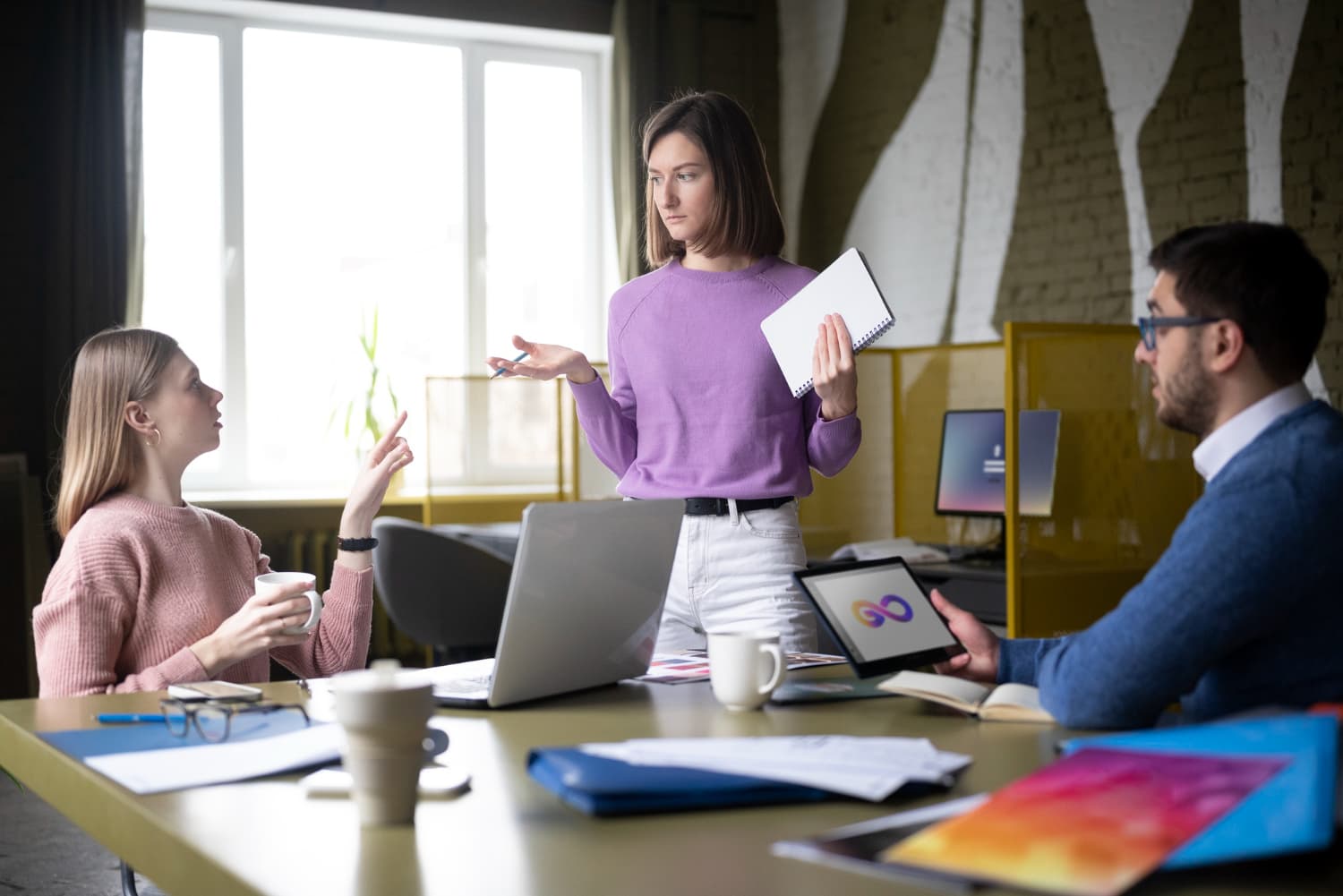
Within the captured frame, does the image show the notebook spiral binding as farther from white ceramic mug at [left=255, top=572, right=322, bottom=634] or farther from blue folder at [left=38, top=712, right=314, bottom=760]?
blue folder at [left=38, top=712, right=314, bottom=760]

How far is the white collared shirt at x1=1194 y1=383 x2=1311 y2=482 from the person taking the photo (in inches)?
53.6

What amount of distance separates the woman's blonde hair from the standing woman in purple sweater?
515 millimetres

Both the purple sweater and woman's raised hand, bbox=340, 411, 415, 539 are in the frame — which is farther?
the purple sweater

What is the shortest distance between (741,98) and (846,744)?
579 centimetres

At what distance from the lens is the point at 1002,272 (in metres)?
5.32

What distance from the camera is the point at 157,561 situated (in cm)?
184

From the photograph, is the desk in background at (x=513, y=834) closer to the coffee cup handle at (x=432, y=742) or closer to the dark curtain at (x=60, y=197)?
the coffee cup handle at (x=432, y=742)

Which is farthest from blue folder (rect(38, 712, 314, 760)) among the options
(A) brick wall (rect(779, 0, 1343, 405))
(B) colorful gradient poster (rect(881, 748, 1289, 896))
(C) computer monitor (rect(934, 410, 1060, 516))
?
(A) brick wall (rect(779, 0, 1343, 405))

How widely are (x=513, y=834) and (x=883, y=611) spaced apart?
701mm

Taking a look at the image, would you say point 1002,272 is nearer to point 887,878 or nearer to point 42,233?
point 42,233

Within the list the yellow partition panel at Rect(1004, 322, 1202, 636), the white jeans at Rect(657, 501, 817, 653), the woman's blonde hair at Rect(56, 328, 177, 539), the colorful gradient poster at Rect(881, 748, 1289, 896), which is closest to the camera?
the colorful gradient poster at Rect(881, 748, 1289, 896)

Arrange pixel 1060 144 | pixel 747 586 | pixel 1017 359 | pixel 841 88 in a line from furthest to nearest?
pixel 841 88, pixel 1060 144, pixel 1017 359, pixel 747 586

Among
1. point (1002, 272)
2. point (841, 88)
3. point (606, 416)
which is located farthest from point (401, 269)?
point (606, 416)

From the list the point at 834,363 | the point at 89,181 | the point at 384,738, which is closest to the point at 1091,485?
the point at 834,363
